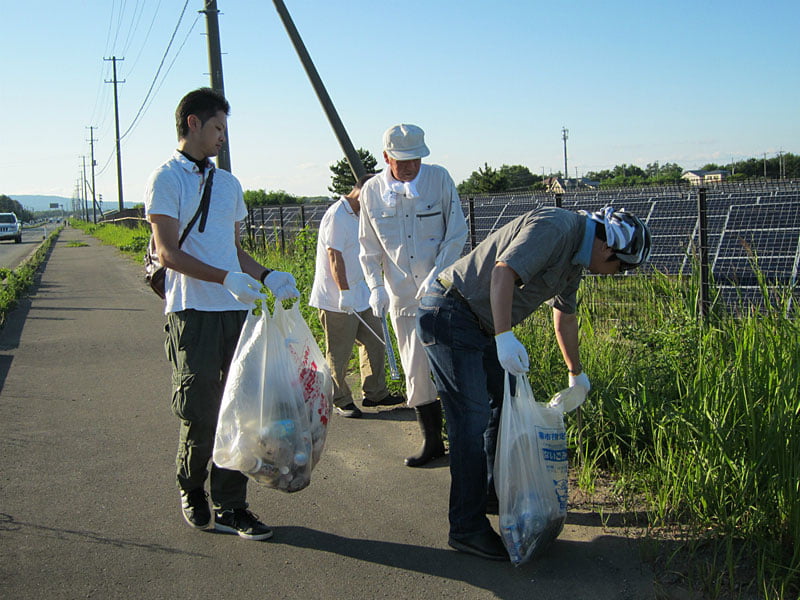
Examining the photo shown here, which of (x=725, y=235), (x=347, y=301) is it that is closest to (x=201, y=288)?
(x=347, y=301)

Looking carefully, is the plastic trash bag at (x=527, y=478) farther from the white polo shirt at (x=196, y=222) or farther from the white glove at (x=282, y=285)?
the white polo shirt at (x=196, y=222)

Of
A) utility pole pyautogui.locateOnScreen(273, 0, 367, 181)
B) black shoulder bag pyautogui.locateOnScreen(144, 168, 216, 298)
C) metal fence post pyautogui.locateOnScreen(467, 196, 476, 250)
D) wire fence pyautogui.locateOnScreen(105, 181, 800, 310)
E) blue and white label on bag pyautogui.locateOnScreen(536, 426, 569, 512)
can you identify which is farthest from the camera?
utility pole pyautogui.locateOnScreen(273, 0, 367, 181)

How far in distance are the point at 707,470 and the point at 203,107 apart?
2.78 meters

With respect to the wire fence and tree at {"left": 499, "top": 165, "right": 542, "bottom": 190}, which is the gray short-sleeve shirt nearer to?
the wire fence

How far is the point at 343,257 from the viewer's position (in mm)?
5477

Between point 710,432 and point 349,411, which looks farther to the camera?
point 349,411

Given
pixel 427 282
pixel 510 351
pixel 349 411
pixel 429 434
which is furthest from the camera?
pixel 349 411

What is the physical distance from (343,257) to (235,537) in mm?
2495

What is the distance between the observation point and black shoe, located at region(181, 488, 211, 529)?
11.6 ft

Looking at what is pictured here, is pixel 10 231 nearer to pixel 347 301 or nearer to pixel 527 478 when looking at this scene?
pixel 347 301

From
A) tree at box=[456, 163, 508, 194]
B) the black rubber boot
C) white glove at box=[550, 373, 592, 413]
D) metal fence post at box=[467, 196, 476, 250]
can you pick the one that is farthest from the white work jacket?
tree at box=[456, 163, 508, 194]

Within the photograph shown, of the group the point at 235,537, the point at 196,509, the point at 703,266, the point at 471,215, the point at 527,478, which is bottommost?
the point at 235,537

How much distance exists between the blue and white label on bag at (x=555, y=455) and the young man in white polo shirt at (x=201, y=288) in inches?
51.9

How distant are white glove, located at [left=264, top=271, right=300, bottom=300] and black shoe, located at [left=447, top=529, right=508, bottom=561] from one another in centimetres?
135
